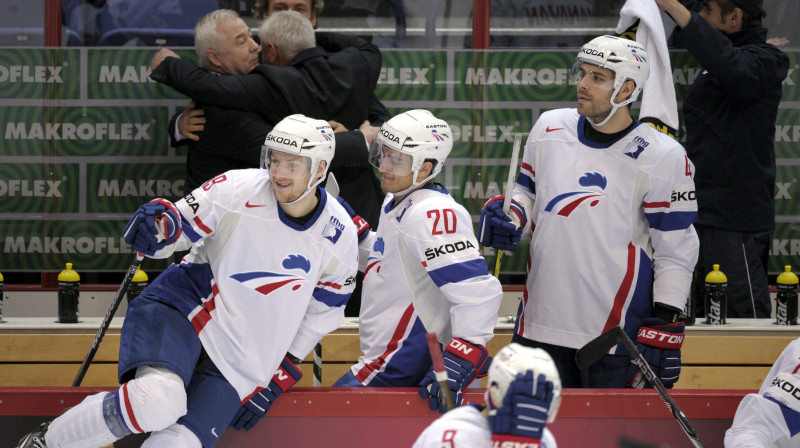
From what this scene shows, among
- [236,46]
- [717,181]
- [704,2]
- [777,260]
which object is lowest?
[777,260]

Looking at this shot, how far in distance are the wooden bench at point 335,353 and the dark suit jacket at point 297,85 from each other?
0.93 meters

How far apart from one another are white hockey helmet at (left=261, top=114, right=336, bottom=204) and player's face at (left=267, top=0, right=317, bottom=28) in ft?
5.34

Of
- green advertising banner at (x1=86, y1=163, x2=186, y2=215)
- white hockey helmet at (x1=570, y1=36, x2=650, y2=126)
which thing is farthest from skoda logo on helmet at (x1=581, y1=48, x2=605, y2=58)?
green advertising banner at (x1=86, y1=163, x2=186, y2=215)

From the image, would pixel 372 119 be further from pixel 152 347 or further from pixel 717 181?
pixel 152 347

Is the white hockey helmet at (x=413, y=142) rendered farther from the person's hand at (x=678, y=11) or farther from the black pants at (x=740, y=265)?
the black pants at (x=740, y=265)

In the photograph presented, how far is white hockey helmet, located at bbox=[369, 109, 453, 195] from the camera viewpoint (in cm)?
351

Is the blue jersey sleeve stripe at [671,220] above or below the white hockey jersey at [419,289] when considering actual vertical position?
above

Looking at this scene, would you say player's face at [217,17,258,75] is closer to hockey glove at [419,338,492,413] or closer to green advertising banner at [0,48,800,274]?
green advertising banner at [0,48,800,274]

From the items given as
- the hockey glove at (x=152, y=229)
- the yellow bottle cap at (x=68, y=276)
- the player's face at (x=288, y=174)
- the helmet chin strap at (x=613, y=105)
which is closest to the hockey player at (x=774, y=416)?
the helmet chin strap at (x=613, y=105)

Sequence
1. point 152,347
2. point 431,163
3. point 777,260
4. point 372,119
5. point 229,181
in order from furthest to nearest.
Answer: point 777,260 → point 372,119 → point 431,163 → point 229,181 → point 152,347

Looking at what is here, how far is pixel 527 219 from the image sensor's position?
383cm

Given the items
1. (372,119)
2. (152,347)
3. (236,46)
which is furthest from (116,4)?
(152,347)

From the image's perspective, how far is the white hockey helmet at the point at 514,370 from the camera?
2.16 m

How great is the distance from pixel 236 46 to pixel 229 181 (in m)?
1.50
